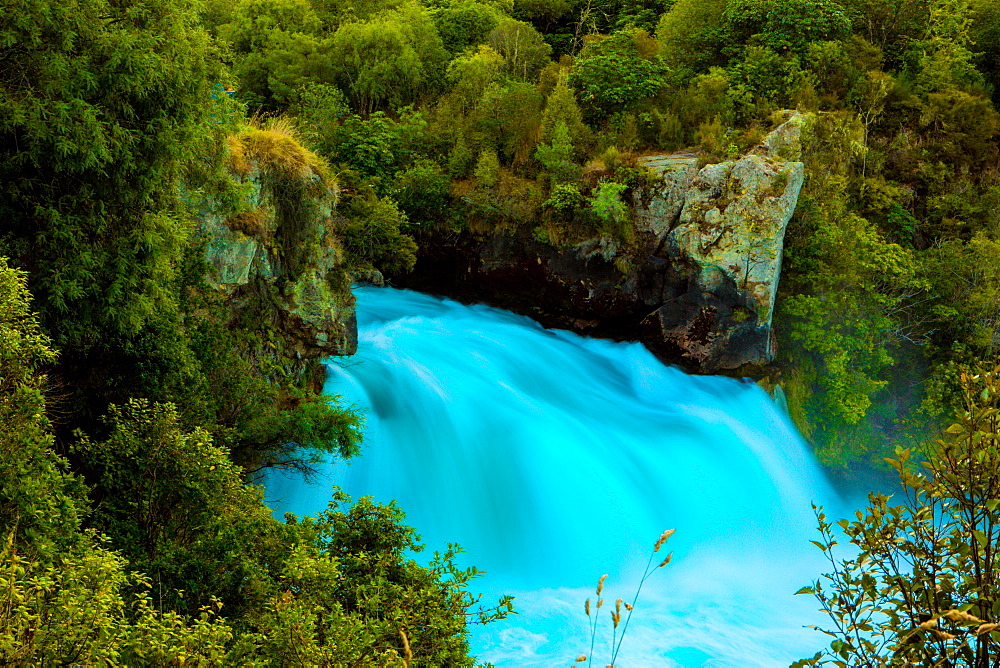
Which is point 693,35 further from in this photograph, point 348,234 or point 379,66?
point 348,234

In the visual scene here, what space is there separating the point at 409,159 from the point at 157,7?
1190 cm

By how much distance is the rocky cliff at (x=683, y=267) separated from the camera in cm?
1819

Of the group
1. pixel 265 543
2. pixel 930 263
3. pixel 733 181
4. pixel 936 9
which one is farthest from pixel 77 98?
pixel 936 9

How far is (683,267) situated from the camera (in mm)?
18688

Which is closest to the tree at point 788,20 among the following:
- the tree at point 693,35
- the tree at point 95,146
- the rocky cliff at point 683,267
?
the tree at point 693,35

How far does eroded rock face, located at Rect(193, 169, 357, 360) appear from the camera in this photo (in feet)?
40.7

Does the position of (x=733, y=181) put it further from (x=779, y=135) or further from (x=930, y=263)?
(x=930, y=263)

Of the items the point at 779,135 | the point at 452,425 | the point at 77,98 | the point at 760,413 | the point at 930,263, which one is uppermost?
the point at 779,135

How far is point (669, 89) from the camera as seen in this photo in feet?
68.8

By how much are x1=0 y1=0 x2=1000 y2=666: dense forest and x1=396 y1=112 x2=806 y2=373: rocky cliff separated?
518mm

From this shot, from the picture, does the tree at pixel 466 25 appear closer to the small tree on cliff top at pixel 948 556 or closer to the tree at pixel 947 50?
the tree at pixel 947 50

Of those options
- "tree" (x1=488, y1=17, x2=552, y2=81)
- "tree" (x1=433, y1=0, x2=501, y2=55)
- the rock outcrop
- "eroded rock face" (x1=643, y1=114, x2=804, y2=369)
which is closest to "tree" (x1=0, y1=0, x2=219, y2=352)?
the rock outcrop

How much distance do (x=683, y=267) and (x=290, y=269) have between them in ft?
31.4

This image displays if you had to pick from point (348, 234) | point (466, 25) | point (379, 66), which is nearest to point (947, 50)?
point (466, 25)
